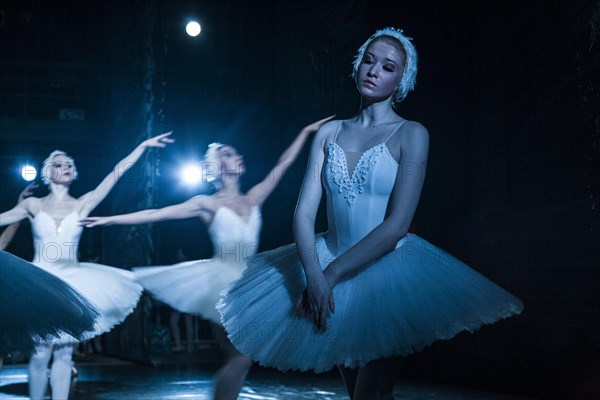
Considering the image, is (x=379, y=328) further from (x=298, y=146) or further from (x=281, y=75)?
(x=281, y=75)

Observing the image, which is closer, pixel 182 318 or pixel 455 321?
pixel 455 321

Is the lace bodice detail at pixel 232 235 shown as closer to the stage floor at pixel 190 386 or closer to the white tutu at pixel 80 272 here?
the white tutu at pixel 80 272

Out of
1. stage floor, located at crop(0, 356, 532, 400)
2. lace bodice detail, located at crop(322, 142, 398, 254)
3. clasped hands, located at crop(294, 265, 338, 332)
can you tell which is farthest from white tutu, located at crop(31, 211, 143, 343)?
clasped hands, located at crop(294, 265, 338, 332)

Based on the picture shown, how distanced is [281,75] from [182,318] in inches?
177

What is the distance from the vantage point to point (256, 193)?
450 centimetres

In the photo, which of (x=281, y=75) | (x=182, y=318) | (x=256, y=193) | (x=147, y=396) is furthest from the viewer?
(x=182, y=318)

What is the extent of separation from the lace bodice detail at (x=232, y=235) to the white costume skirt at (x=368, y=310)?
77.4 inches

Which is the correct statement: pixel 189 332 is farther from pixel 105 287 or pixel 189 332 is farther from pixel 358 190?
pixel 358 190

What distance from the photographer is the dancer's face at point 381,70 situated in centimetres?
221

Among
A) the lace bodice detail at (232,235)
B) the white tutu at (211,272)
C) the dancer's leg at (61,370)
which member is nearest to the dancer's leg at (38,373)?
the dancer's leg at (61,370)

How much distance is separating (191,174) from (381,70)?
9934mm

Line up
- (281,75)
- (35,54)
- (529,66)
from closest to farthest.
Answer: (529,66) → (281,75) → (35,54)

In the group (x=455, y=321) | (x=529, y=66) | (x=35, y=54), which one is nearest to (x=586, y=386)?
(x=529, y=66)

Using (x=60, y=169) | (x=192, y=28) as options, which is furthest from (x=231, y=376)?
(x=192, y=28)
